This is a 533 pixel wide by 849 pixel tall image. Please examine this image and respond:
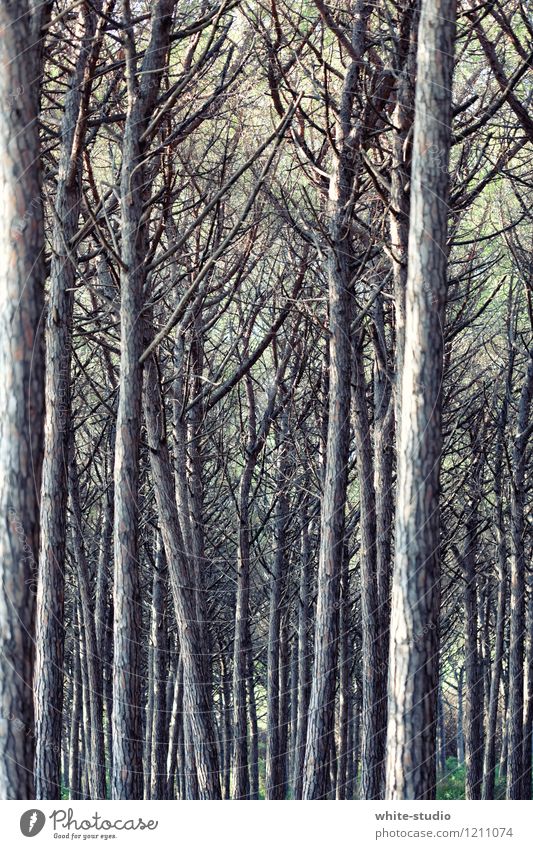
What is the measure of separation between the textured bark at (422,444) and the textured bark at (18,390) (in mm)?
1849

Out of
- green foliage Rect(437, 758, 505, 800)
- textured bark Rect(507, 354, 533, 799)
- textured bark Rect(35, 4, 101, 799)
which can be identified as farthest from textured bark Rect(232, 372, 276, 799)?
green foliage Rect(437, 758, 505, 800)

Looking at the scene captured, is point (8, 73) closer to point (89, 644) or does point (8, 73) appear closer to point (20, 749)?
point (20, 749)

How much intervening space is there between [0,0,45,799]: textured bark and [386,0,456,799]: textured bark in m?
1.85

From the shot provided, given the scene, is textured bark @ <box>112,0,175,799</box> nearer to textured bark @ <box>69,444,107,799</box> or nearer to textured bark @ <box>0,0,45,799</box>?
textured bark @ <box>0,0,45,799</box>

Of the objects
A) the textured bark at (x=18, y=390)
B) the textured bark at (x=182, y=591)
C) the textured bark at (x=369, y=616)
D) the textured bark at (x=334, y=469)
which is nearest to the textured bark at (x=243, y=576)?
the textured bark at (x=369, y=616)

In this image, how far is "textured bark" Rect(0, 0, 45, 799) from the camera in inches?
186

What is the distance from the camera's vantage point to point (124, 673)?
7.15 meters

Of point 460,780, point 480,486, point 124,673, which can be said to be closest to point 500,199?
point 480,486

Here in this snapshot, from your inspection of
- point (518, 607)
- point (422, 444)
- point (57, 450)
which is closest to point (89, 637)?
point (518, 607)

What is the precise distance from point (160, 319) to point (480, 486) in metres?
5.19

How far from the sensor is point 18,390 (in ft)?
15.7

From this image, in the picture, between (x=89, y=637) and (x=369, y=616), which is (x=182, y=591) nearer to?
(x=369, y=616)

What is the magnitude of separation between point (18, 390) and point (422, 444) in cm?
204

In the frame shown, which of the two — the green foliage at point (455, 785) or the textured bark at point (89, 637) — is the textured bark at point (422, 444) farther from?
the green foliage at point (455, 785)
